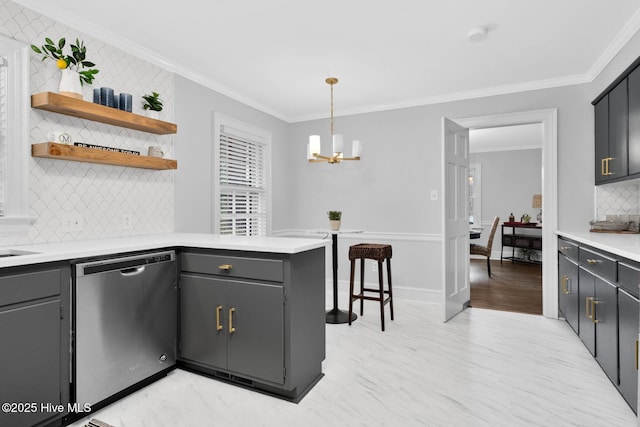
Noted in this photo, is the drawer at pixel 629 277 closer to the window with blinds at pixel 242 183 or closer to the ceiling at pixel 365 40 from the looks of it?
the ceiling at pixel 365 40

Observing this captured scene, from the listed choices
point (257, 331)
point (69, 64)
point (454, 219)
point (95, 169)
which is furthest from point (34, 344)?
point (454, 219)

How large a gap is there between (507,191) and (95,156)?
807cm

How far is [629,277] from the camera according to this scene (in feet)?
5.99

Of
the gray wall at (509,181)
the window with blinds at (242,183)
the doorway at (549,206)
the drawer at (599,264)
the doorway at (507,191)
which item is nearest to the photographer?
the drawer at (599,264)

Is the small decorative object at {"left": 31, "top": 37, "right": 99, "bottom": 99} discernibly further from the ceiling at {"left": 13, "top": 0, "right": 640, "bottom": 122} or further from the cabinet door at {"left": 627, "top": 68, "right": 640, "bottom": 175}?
the cabinet door at {"left": 627, "top": 68, "right": 640, "bottom": 175}

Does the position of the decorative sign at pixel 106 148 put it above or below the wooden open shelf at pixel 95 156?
above

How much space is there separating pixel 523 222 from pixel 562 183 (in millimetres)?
4265

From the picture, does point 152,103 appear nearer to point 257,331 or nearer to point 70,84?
point 70,84

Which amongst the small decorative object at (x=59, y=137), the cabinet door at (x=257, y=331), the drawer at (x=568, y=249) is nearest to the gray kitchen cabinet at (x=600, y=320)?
the drawer at (x=568, y=249)

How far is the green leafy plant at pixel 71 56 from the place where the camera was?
223 centimetres

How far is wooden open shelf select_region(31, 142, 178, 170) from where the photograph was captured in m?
2.15

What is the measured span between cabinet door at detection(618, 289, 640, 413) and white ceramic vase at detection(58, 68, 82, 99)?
340 centimetres

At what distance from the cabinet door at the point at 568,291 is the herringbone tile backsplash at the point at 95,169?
348 cm

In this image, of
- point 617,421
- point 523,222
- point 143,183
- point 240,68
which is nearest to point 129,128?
point 143,183
